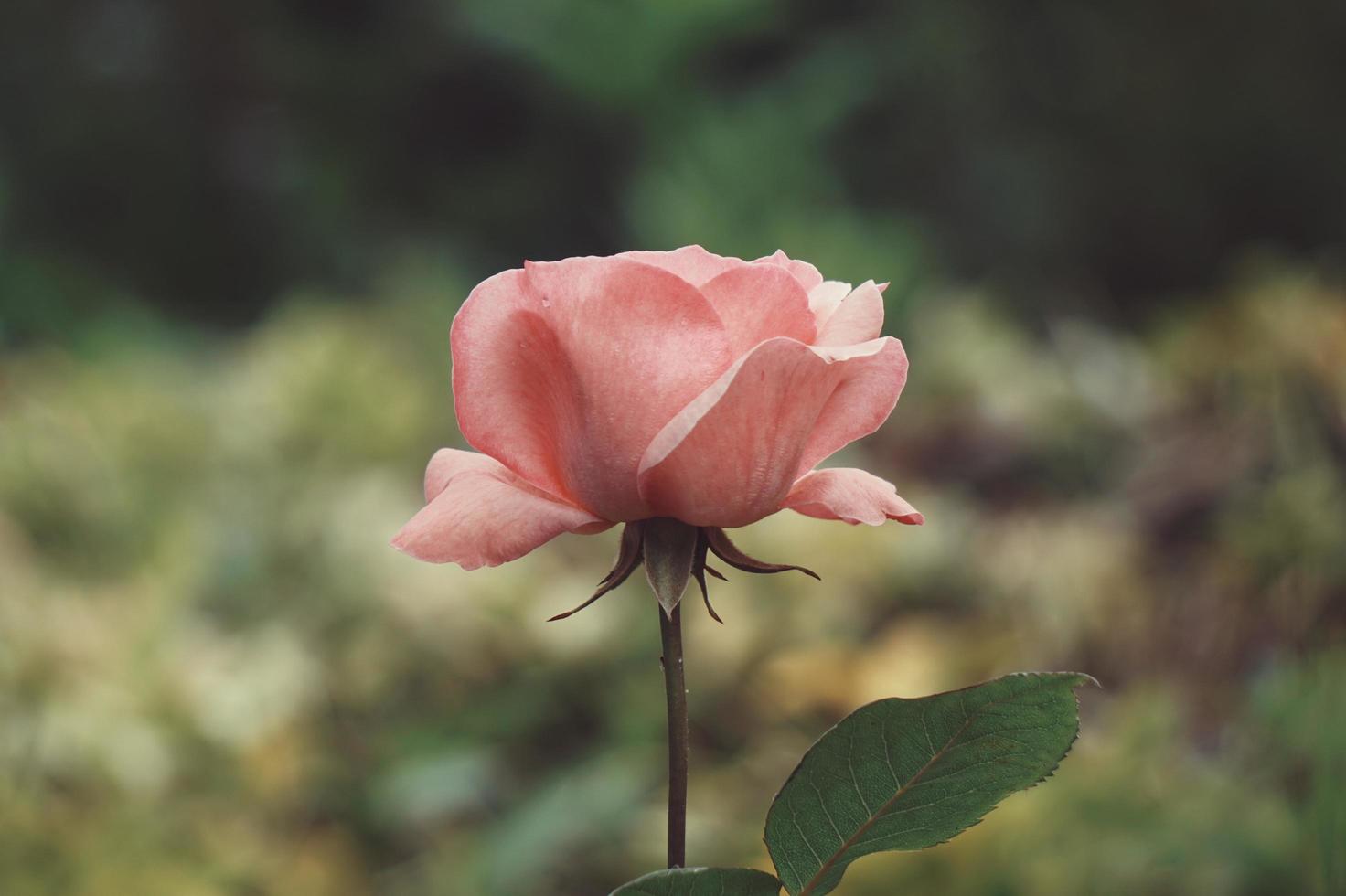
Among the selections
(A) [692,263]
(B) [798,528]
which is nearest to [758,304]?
(A) [692,263]

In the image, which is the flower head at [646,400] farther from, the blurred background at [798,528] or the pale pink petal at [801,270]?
the blurred background at [798,528]

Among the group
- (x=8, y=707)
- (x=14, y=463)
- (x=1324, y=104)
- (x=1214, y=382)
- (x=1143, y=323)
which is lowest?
(x=8, y=707)

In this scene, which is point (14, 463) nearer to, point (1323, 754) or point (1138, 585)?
point (1138, 585)

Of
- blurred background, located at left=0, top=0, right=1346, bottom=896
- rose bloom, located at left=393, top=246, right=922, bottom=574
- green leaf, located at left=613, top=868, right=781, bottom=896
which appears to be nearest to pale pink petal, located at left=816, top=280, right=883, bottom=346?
rose bloom, located at left=393, top=246, right=922, bottom=574

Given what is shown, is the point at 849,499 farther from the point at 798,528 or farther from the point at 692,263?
the point at 798,528

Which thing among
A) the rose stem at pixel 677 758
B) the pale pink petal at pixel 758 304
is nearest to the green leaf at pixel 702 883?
the rose stem at pixel 677 758

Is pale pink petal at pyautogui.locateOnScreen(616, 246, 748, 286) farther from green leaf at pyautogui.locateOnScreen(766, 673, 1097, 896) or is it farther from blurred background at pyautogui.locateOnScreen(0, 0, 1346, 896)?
blurred background at pyautogui.locateOnScreen(0, 0, 1346, 896)

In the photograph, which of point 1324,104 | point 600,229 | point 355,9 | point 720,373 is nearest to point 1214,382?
point 720,373
